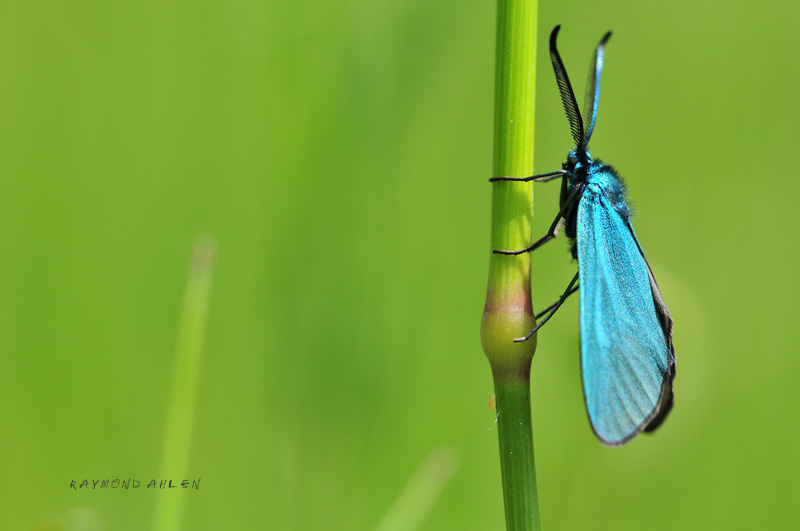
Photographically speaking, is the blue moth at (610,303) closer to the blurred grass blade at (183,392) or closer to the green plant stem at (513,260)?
the green plant stem at (513,260)

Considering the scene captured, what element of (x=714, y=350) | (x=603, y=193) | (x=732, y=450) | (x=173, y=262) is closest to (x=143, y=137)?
(x=173, y=262)

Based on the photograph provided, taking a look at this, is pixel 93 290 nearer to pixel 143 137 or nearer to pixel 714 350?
pixel 143 137

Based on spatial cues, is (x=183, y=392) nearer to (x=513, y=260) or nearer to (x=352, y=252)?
(x=513, y=260)

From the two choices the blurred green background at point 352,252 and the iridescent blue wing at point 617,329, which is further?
the blurred green background at point 352,252
